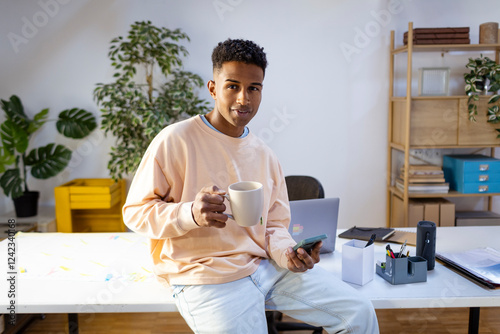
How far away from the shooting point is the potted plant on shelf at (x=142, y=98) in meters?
3.48

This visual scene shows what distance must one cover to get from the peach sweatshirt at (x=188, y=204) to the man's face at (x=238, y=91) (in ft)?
0.30

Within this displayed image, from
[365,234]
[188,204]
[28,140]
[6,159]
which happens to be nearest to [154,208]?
[188,204]

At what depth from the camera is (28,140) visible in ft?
12.8

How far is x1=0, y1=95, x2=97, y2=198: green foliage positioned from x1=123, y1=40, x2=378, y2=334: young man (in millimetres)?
2621

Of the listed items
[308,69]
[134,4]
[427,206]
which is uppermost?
[134,4]

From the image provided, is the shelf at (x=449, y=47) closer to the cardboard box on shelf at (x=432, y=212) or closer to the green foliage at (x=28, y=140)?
the cardboard box on shelf at (x=432, y=212)

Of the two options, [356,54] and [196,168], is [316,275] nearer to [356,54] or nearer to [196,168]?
[196,168]

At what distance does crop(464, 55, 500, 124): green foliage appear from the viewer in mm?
3469

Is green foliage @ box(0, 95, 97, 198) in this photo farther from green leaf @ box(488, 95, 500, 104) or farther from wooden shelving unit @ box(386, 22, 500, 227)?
green leaf @ box(488, 95, 500, 104)

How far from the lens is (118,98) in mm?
3547

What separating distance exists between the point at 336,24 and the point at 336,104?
0.69m

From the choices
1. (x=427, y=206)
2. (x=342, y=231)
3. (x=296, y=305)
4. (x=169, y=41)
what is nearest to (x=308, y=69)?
(x=169, y=41)

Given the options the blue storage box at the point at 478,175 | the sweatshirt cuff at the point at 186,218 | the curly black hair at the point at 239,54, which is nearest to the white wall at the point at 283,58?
the blue storage box at the point at 478,175

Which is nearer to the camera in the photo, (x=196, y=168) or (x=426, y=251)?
(x=196, y=168)
